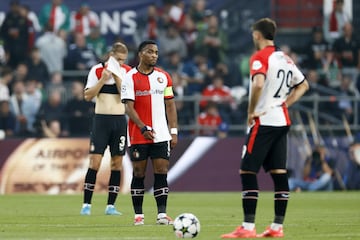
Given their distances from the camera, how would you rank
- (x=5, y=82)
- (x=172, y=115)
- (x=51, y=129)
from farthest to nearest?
(x=5, y=82), (x=51, y=129), (x=172, y=115)

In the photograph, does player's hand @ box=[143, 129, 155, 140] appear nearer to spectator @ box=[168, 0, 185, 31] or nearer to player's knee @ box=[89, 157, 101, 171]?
player's knee @ box=[89, 157, 101, 171]

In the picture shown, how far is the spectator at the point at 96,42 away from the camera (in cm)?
2986

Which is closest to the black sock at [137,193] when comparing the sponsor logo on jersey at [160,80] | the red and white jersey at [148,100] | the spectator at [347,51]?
the red and white jersey at [148,100]

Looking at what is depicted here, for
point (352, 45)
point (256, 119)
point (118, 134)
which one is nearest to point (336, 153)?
point (352, 45)

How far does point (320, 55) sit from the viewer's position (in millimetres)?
30156

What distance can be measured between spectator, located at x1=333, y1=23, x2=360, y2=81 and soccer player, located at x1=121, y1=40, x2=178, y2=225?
1618cm

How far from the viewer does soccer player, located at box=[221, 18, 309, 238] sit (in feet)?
40.1

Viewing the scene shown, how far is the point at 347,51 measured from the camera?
99.7 ft

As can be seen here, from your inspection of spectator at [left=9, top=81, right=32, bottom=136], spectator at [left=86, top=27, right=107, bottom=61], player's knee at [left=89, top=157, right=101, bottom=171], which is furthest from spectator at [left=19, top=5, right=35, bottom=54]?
player's knee at [left=89, top=157, right=101, bottom=171]

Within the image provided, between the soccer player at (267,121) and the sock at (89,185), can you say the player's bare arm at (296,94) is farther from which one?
the sock at (89,185)

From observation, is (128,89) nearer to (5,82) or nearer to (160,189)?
(160,189)

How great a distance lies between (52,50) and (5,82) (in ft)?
7.39

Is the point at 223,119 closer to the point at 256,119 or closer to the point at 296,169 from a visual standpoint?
the point at 296,169

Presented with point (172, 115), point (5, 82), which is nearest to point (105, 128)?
point (172, 115)
